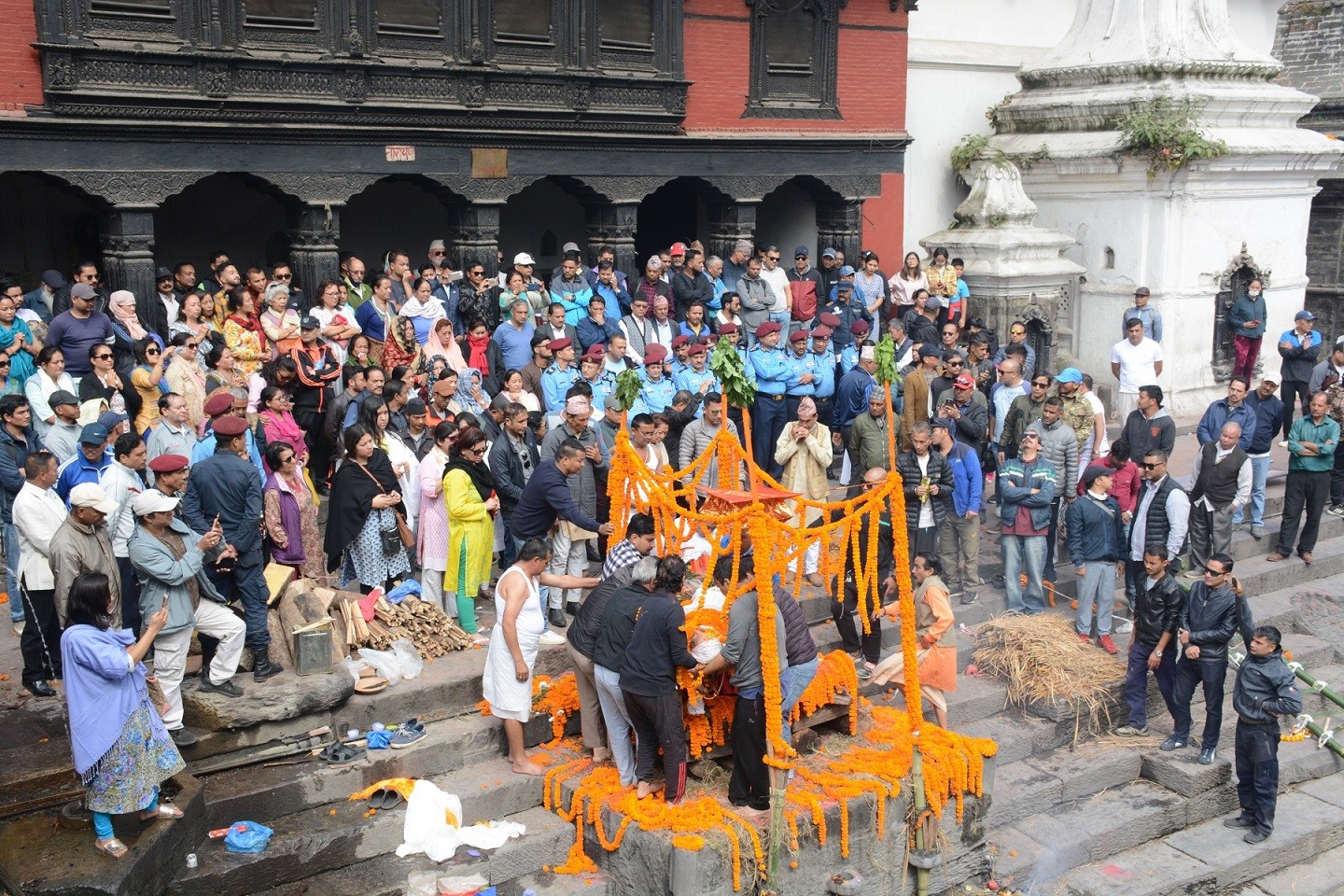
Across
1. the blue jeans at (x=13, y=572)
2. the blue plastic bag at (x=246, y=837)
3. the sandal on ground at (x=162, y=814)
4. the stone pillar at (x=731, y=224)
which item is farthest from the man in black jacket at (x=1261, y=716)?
the stone pillar at (x=731, y=224)

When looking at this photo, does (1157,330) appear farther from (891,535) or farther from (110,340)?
(110,340)

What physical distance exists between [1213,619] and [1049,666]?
1375mm

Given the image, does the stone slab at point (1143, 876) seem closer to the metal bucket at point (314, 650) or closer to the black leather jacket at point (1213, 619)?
the black leather jacket at point (1213, 619)

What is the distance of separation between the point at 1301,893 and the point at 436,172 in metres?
11.2

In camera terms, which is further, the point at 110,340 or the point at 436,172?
the point at 436,172

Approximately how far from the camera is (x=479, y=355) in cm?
1369

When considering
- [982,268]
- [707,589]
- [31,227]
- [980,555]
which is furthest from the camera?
[982,268]

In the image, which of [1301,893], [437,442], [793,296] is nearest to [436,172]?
[793,296]

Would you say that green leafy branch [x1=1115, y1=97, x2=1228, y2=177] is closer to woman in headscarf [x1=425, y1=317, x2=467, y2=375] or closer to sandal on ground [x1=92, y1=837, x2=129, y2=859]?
woman in headscarf [x1=425, y1=317, x2=467, y2=375]

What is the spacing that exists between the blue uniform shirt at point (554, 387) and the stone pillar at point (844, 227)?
7.30 m

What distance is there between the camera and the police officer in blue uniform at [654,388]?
1274cm

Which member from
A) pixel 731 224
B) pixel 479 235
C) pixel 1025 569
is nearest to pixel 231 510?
pixel 1025 569

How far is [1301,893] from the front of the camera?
10469 millimetres

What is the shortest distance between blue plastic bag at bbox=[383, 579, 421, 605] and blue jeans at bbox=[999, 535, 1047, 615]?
213 inches
